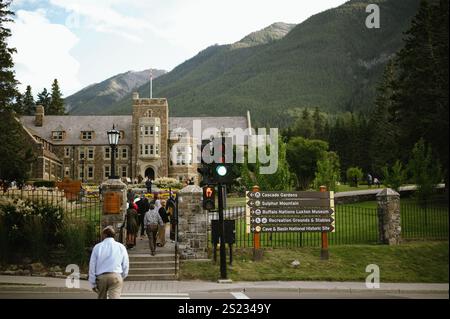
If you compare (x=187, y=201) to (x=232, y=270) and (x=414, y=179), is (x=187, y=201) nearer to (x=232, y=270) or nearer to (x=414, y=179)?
(x=232, y=270)

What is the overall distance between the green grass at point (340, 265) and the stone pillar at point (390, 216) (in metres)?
0.52

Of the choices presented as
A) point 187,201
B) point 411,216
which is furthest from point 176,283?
point 411,216

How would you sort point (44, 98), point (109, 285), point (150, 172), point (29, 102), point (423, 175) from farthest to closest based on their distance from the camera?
point (44, 98)
point (29, 102)
point (150, 172)
point (423, 175)
point (109, 285)

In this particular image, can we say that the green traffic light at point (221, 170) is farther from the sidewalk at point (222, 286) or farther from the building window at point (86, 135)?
the building window at point (86, 135)

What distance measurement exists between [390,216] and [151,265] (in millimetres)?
9414

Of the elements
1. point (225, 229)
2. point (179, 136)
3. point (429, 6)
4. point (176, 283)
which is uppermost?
point (429, 6)

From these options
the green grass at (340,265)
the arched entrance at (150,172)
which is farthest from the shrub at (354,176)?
the green grass at (340,265)

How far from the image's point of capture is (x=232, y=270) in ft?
55.4

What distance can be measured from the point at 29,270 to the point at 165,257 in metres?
4.72

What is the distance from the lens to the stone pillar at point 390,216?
19109 millimetres

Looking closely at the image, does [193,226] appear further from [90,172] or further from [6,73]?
[90,172]

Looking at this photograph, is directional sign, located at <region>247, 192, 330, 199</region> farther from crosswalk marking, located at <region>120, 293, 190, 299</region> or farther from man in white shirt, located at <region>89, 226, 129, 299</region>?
man in white shirt, located at <region>89, 226, 129, 299</region>

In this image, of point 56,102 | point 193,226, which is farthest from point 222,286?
point 56,102

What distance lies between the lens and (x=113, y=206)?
17891 millimetres
